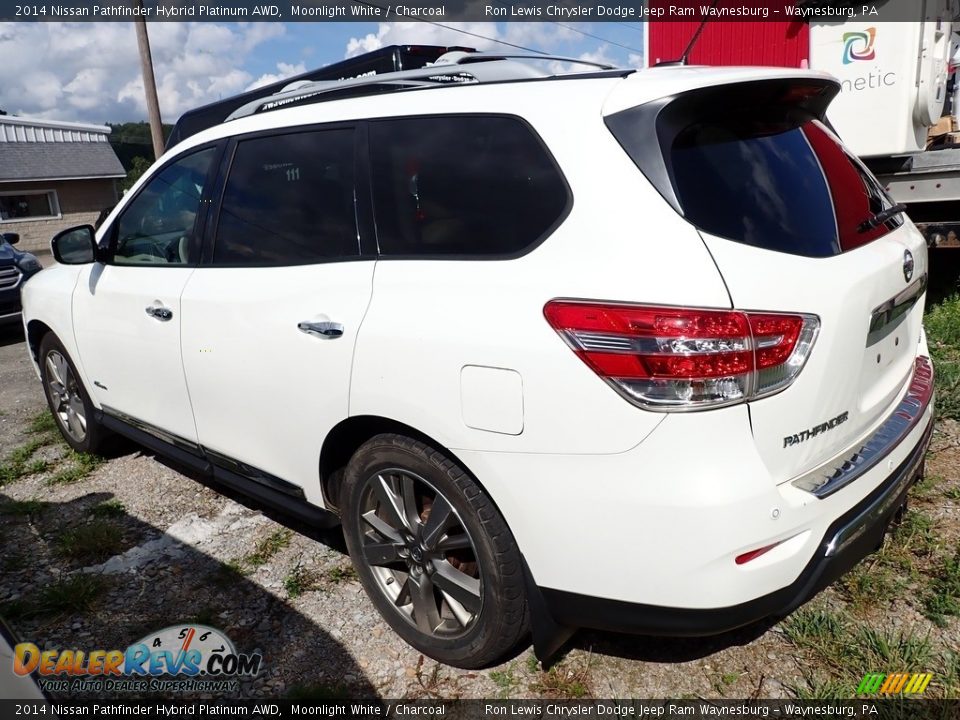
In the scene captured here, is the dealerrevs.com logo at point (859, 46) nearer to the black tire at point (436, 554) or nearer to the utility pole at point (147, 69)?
the black tire at point (436, 554)

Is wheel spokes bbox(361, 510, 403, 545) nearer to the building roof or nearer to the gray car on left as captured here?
the gray car on left

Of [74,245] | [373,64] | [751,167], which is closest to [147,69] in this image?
[373,64]

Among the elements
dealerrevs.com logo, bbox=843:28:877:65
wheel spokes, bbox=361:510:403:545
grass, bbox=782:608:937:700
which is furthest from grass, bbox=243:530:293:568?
dealerrevs.com logo, bbox=843:28:877:65

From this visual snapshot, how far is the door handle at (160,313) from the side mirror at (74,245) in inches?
31.6

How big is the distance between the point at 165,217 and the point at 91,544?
1.60 m

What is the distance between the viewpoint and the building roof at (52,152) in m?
23.5

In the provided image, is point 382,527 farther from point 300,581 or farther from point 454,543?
point 300,581

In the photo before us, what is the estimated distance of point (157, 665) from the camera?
8.86 ft

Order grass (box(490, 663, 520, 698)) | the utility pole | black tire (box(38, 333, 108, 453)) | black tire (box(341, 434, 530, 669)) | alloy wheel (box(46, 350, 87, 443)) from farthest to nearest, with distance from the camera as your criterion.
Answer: the utility pole
alloy wheel (box(46, 350, 87, 443))
black tire (box(38, 333, 108, 453))
grass (box(490, 663, 520, 698))
black tire (box(341, 434, 530, 669))

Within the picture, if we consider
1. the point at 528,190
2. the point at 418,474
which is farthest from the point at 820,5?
the point at 418,474

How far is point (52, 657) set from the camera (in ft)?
9.07

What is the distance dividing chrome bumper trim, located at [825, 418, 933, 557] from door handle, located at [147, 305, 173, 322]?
8.91 ft

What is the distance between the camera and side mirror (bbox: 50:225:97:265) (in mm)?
3855

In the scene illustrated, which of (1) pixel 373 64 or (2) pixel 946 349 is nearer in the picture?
(2) pixel 946 349
